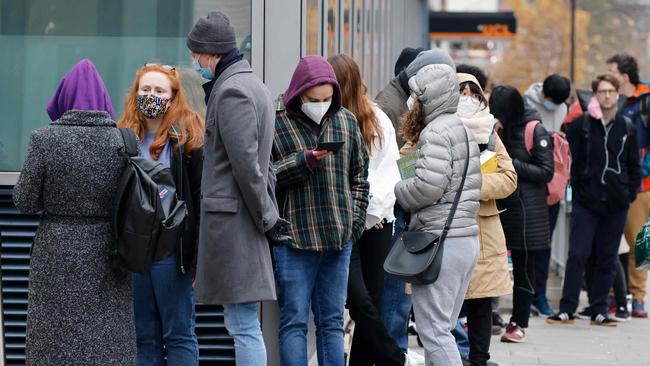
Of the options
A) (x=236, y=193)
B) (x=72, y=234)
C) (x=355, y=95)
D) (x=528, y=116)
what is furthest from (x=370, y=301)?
(x=528, y=116)

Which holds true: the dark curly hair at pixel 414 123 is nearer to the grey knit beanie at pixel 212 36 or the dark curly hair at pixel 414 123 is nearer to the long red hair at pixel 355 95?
the long red hair at pixel 355 95

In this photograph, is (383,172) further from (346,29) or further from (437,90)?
(346,29)

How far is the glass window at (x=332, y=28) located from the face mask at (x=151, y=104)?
109 inches

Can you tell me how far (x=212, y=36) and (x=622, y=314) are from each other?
6.35m

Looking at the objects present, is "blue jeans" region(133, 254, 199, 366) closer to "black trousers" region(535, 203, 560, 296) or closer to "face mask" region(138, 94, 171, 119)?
"face mask" region(138, 94, 171, 119)

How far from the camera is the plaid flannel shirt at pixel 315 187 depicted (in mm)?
6527

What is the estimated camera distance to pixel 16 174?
7.43m

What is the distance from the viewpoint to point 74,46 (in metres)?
7.56

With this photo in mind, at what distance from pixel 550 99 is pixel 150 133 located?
231 inches

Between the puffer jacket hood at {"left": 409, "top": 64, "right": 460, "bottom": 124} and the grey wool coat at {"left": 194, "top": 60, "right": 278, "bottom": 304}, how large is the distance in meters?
0.97

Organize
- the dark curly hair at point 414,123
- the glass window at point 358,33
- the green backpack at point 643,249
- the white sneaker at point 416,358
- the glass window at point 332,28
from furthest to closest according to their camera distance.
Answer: the glass window at point 358,33, the glass window at point 332,28, the white sneaker at point 416,358, the green backpack at point 643,249, the dark curly hair at point 414,123

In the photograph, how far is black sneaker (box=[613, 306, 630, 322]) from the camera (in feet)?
36.9

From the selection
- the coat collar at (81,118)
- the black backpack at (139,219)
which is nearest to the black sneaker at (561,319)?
the black backpack at (139,219)

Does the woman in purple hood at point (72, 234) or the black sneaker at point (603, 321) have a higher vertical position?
the woman in purple hood at point (72, 234)
